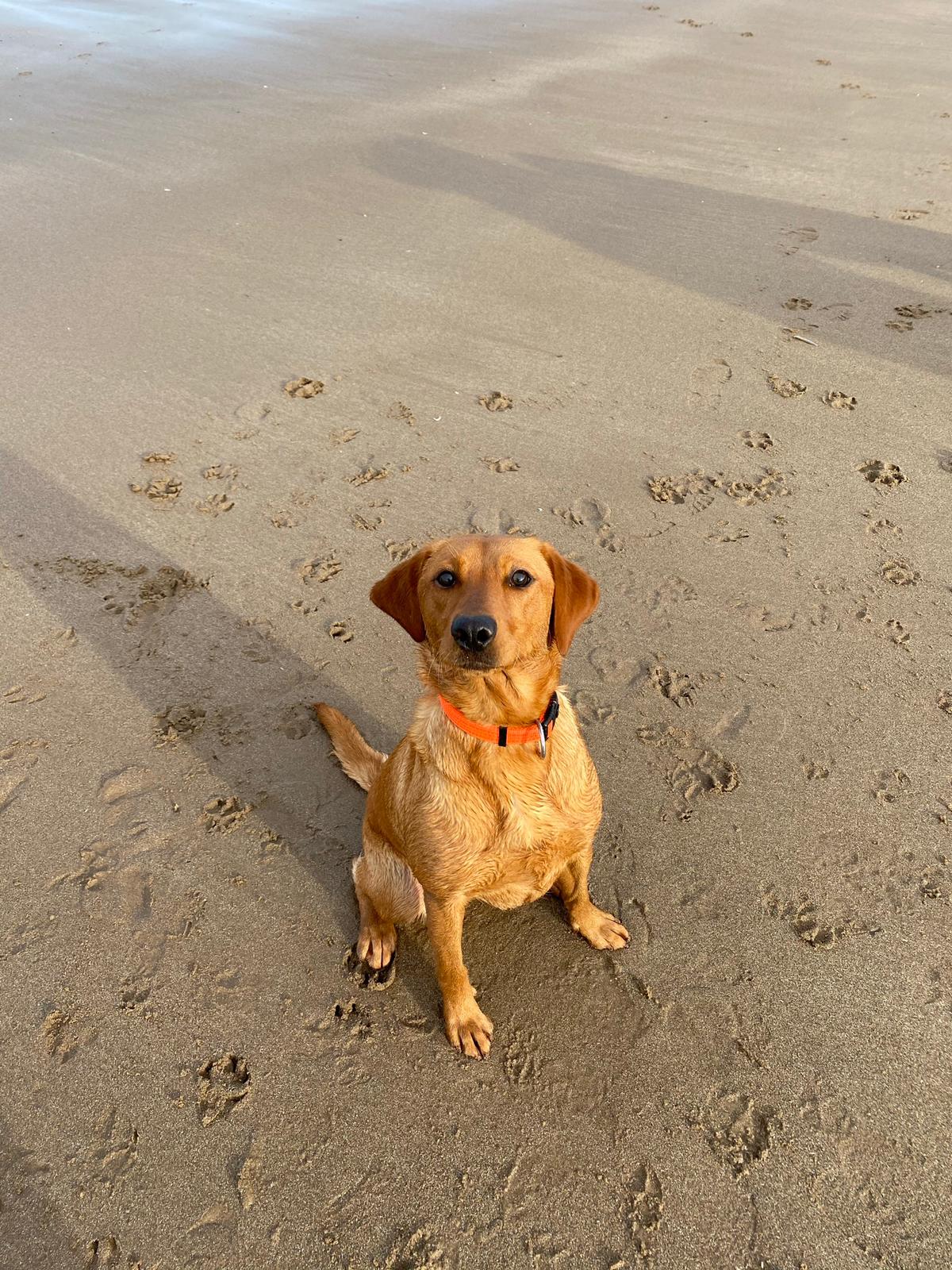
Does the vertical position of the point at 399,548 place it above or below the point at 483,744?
below

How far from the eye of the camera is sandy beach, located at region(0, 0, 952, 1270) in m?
2.39

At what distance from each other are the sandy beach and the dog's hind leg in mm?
103

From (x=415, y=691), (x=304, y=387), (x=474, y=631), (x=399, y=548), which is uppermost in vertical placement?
(x=474, y=631)

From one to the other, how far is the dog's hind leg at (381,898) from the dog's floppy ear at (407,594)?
0.80m

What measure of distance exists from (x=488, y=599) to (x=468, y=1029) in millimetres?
1495

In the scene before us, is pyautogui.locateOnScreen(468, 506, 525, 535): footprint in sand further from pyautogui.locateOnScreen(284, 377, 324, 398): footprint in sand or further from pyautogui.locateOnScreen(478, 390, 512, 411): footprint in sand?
pyautogui.locateOnScreen(284, 377, 324, 398): footprint in sand

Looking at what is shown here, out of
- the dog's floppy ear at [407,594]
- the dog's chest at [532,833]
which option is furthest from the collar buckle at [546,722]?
the dog's floppy ear at [407,594]

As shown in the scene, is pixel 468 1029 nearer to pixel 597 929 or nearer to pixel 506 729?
pixel 597 929

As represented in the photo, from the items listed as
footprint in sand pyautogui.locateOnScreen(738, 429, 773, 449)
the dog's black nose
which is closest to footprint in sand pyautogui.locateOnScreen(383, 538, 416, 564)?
the dog's black nose

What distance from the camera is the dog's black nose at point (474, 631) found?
222cm

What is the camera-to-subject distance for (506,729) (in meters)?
2.40

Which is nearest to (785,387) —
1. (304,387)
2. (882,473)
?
(882,473)

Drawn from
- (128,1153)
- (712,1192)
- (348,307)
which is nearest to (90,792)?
(128,1153)

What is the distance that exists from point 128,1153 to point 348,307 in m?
5.88
